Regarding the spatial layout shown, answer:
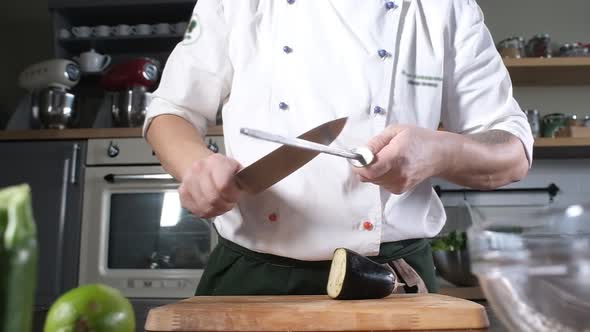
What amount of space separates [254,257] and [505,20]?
215cm

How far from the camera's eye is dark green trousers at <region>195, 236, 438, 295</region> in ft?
2.59

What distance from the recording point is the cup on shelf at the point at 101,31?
2.50 metres

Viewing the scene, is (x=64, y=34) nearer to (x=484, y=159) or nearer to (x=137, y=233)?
(x=137, y=233)

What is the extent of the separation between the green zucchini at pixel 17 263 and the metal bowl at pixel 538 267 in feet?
0.90

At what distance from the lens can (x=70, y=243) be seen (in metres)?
2.07

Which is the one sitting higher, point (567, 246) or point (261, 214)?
point (567, 246)

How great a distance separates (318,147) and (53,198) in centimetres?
177

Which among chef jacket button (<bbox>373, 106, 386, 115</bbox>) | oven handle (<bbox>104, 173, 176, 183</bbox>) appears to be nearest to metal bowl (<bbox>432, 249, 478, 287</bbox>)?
oven handle (<bbox>104, 173, 176, 183</bbox>)

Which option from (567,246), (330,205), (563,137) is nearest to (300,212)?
(330,205)

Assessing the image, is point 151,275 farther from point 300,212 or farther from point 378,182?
point 378,182

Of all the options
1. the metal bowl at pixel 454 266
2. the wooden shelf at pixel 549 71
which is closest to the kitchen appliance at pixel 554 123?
the wooden shelf at pixel 549 71

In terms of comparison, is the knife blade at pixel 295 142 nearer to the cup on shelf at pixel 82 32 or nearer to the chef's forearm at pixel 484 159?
the chef's forearm at pixel 484 159

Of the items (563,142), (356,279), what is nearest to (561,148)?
(563,142)

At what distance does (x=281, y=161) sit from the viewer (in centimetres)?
69
